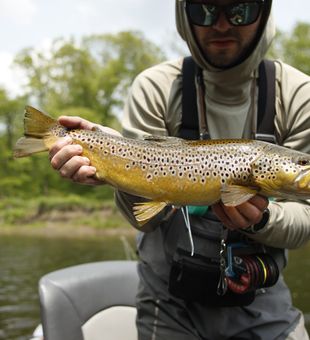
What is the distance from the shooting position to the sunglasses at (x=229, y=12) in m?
2.96

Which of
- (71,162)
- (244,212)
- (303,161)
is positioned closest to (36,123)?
(71,162)

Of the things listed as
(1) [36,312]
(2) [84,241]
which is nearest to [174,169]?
(1) [36,312]

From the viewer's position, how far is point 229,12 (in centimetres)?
297

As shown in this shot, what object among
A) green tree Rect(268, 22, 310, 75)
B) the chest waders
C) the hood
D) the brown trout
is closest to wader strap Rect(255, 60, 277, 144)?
the chest waders

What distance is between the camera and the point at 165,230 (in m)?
3.16

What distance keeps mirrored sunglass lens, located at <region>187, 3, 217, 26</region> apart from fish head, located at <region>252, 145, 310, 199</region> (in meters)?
0.94

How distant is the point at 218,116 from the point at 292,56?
36502 mm

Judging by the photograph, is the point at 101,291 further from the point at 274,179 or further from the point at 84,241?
the point at 84,241

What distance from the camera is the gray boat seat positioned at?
3809mm

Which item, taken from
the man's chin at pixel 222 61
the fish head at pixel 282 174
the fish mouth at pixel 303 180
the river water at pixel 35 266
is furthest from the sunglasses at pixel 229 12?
the river water at pixel 35 266

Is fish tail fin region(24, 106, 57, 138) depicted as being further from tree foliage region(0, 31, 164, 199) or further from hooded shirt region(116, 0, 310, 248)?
tree foliage region(0, 31, 164, 199)

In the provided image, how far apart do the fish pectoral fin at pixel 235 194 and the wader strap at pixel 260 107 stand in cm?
56

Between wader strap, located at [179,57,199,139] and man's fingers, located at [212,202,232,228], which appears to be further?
wader strap, located at [179,57,199,139]

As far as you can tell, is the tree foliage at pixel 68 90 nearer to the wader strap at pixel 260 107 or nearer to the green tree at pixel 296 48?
the green tree at pixel 296 48
